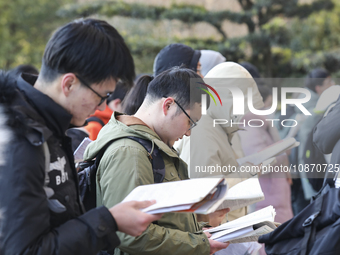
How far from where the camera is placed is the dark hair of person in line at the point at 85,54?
1.32 metres

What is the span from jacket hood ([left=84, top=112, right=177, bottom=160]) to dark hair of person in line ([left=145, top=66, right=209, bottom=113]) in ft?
0.65

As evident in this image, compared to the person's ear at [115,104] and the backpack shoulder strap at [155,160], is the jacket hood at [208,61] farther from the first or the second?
the backpack shoulder strap at [155,160]

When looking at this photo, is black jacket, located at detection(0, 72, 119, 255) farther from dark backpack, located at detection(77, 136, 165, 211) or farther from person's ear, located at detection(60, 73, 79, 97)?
dark backpack, located at detection(77, 136, 165, 211)

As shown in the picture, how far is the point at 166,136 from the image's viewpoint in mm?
2102

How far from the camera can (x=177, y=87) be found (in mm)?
2082

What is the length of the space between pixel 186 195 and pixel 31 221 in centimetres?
50

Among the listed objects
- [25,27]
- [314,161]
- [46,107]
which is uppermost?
[46,107]

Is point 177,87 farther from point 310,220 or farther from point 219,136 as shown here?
point 310,220

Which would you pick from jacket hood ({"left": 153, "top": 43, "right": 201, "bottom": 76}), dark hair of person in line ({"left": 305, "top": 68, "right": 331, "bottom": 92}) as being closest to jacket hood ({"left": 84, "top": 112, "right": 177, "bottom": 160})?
jacket hood ({"left": 153, "top": 43, "right": 201, "bottom": 76})

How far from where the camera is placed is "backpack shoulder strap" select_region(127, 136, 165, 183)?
1890mm

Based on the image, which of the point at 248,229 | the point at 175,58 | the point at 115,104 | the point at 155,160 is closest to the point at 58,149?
the point at 155,160

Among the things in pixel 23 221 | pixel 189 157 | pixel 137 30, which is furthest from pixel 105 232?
pixel 137 30

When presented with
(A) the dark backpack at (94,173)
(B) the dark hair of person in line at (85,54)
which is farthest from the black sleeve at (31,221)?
(A) the dark backpack at (94,173)

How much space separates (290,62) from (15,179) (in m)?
10.4
